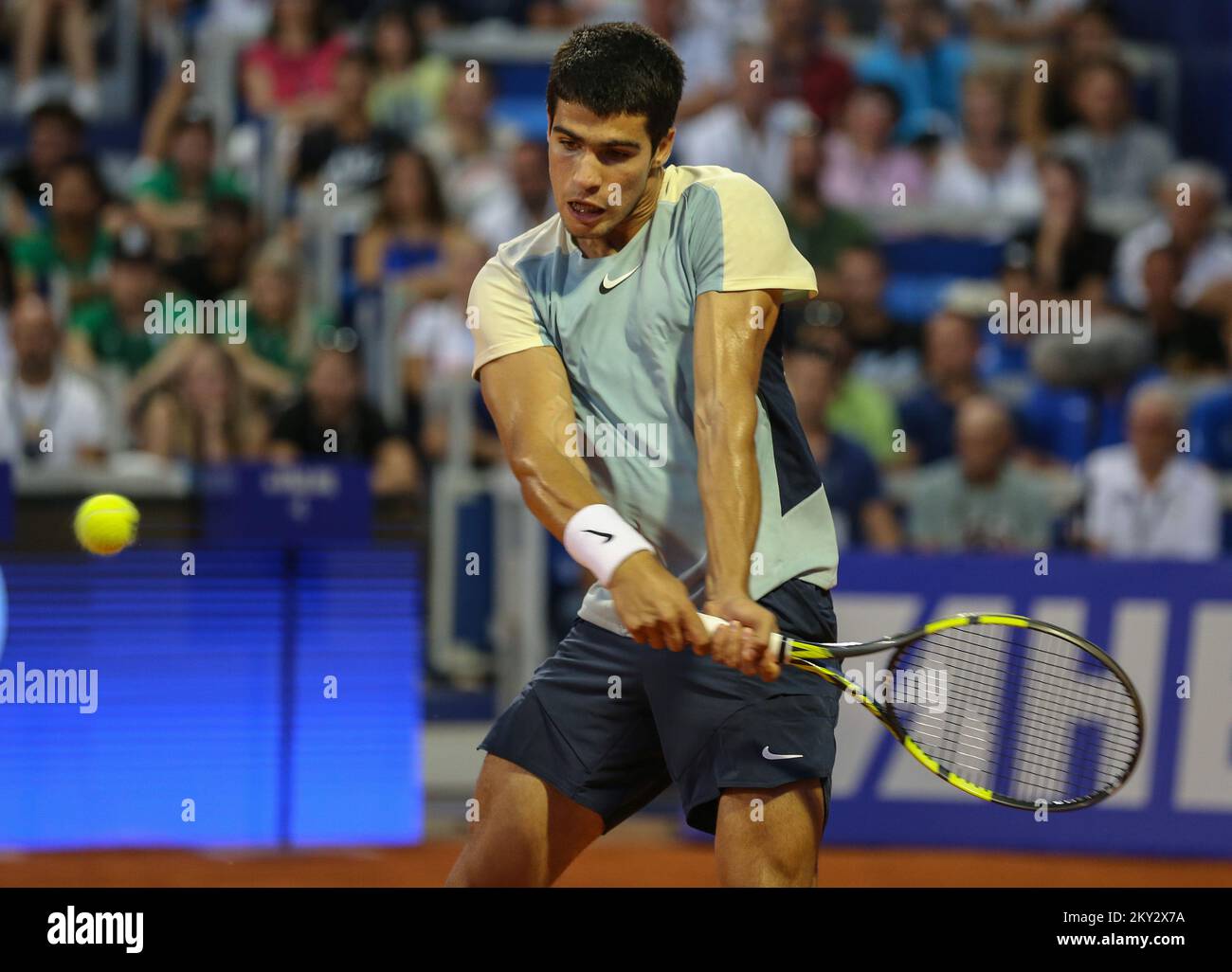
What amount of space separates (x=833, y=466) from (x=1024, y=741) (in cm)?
182

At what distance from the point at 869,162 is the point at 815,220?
2.67 ft

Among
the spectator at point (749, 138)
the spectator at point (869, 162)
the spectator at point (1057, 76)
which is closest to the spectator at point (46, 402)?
the spectator at point (749, 138)

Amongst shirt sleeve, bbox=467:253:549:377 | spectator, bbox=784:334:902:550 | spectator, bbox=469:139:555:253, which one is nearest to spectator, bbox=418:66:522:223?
spectator, bbox=469:139:555:253

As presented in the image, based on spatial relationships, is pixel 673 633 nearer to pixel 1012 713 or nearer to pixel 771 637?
pixel 771 637

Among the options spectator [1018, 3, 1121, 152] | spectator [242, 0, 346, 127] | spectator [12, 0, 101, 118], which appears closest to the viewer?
spectator [242, 0, 346, 127]

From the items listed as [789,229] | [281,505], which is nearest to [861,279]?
[789,229]

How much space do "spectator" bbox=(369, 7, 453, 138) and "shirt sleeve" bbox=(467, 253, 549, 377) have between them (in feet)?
19.2

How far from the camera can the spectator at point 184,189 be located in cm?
852

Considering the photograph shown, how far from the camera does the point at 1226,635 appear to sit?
648 cm

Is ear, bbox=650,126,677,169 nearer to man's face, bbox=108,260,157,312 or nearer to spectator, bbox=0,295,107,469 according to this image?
spectator, bbox=0,295,107,469

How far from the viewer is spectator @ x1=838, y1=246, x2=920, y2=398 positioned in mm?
8148

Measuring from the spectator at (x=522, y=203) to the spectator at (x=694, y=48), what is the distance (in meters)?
1.01

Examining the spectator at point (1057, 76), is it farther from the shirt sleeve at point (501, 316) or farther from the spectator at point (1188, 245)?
the shirt sleeve at point (501, 316)

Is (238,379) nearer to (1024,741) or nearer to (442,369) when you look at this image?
(442,369)
